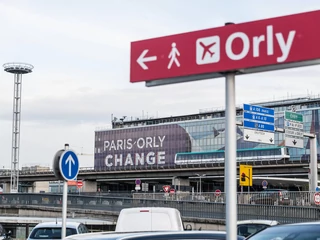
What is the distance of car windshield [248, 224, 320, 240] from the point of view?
7.19 metres

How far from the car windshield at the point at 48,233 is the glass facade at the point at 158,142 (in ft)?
318

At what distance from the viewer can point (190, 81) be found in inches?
215

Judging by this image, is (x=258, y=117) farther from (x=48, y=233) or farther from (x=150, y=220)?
(x=48, y=233)

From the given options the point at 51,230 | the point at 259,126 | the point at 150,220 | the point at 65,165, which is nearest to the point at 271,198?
the point at 259,126

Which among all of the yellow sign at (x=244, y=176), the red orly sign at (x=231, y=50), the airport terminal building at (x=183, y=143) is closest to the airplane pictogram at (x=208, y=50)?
the red orly sign at (x=231, y=50)

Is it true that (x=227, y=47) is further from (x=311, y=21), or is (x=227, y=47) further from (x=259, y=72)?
(x=311, y=21)

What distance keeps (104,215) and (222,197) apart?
355 inches

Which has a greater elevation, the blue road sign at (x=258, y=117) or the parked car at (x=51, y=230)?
the blue road sign at (x=258, y=117)

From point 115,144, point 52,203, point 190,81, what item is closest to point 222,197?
point 52,203

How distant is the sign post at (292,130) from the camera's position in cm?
3119

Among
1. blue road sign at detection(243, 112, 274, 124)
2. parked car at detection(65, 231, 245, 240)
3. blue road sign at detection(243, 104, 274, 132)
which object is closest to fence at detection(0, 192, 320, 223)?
blue road sign at detection(243, 104, 274, 132)

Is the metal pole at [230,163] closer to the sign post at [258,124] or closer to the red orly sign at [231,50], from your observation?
the red orly sign at [231,50]

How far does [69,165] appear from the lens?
12492mm

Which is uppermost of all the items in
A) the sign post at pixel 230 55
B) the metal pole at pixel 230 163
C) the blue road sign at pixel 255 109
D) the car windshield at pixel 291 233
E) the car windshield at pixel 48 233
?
the blue road sign at pixel 255 109
